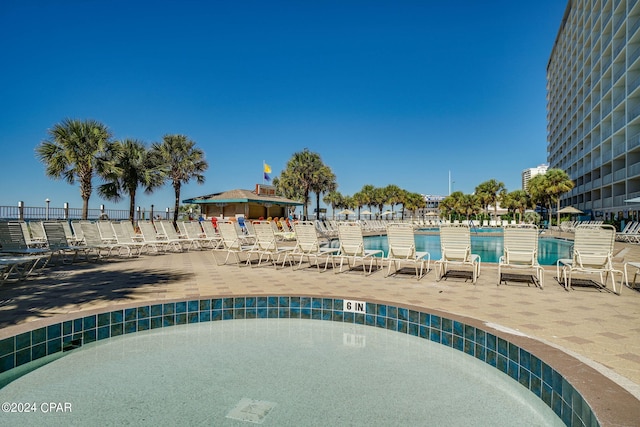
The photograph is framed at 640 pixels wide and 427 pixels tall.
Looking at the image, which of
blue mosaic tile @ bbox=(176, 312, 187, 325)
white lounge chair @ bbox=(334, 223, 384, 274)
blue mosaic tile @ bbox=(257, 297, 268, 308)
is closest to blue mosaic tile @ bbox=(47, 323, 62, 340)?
blue mosaic tile @ bbox=(176, 312, 187, 325)

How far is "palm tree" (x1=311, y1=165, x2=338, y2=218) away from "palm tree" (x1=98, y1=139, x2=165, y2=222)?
56.8 ft

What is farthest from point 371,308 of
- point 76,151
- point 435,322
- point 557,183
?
point 557,183

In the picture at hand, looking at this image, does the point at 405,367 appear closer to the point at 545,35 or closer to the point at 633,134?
the point at 633,134

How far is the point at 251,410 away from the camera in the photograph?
269 cm

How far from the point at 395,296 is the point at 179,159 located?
23396mm

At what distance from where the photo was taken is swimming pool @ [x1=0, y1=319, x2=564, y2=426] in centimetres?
260

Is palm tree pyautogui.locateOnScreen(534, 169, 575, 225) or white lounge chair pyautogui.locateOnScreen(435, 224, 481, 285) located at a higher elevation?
palm tree pyautogui.locateOnScreen(534, 169, 575, 225)

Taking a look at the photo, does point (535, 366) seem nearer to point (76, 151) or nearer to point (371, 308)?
point (371, 308)

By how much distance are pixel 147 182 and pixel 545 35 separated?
214ft

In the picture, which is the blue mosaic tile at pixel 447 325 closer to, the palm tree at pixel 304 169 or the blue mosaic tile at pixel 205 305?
→ the blue mosaic tile at pixel 205 305

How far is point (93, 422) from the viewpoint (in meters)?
2.52

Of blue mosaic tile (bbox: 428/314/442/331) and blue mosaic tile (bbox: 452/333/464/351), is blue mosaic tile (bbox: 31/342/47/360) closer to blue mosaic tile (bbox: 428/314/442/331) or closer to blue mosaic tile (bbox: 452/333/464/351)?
blue mosaic tile (bbox: 428/314/442/331)

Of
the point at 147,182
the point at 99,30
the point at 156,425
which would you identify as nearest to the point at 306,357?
the point at 156,425

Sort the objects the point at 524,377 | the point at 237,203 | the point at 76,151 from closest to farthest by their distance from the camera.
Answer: the point at 524,377
the point at 76,151
the point at 237,203
